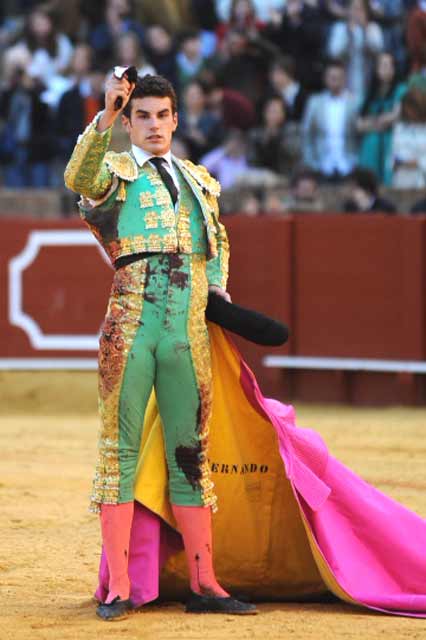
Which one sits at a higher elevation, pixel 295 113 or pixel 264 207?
pixel 295 113

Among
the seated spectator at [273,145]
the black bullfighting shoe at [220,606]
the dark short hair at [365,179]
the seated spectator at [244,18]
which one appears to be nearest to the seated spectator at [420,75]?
the dark short hair at [365,179]

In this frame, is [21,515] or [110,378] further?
[21,515]

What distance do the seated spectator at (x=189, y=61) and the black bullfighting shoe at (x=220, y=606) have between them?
7.03 metres

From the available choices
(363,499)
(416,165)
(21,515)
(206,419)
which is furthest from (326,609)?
(416,165)

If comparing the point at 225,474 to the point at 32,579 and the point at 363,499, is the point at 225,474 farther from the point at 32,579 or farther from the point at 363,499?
the point at 32,579

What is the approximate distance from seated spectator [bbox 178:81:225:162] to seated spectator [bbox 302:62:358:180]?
2.11 feet

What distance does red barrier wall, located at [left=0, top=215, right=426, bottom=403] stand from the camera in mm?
8633

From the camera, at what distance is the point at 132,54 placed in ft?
32.9

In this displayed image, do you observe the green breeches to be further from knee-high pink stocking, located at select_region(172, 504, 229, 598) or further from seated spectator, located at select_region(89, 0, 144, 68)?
seated spectator, located at select_region(89, 0, 144, 68)

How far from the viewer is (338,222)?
29.0ft

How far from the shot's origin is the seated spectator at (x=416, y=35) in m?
9.09

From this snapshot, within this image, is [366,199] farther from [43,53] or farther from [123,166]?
[123,166]

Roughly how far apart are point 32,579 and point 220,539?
0.73 m

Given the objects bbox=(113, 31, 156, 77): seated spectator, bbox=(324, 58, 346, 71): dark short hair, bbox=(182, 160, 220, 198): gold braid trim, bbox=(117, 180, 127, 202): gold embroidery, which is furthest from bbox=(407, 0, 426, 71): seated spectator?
bbox=(117, 180, 127, 202): gold embroidery
